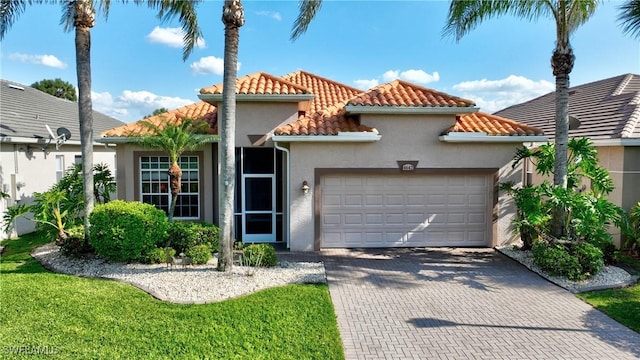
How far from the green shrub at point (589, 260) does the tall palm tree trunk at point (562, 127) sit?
96 centimetres

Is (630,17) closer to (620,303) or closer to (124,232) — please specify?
(620,303)

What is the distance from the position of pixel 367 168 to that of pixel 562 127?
5.78 m

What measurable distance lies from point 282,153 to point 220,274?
17.6ft

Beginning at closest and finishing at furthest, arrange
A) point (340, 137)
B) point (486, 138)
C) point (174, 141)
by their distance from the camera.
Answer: point (174, 141)
point (340, 137)
point (486, 138)

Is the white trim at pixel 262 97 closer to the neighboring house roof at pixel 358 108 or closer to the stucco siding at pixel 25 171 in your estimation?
the neighboring house roof at pixel 358 108

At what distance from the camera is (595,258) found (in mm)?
9719

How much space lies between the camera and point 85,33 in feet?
36.5

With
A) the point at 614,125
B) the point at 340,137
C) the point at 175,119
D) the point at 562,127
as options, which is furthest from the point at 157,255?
the point at 614,125

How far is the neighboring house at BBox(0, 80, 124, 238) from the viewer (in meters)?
14.8

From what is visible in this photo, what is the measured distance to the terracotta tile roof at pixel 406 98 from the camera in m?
12.5

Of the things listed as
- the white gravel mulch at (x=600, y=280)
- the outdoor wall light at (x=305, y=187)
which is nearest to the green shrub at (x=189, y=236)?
the outdoor wall light at (x=305, y=187)

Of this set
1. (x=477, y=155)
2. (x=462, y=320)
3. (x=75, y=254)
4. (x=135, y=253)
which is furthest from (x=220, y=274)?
(x=477, y=155)

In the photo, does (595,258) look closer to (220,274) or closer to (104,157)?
(220,274)

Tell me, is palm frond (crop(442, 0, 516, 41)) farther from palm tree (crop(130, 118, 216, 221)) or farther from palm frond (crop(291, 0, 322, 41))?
palm tree (crop(130, 118, 216, 221))
